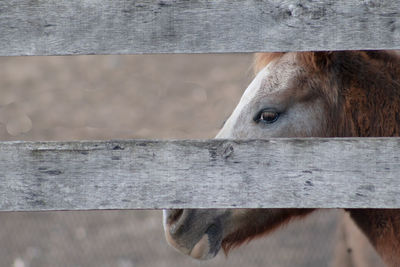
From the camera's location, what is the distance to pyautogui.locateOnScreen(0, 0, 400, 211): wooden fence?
1.96 meters

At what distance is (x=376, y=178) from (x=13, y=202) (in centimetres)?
121

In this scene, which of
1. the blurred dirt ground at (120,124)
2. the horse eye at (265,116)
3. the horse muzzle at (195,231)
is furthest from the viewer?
the blurred dirt ground at (120,124)

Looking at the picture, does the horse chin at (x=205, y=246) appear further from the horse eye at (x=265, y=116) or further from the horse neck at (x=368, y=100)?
the horse neck at (x=368, y=100)

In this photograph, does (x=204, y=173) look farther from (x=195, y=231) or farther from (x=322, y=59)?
(x=322, y=59)

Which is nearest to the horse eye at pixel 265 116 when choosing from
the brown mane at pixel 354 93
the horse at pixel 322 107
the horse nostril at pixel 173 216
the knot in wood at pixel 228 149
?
the horse at pixel 322 107

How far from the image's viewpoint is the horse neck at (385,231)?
282 cm

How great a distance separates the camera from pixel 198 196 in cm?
203

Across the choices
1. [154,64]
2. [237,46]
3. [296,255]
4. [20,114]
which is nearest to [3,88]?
[20,114]

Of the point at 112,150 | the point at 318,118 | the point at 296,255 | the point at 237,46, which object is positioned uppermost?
the point at 237,46

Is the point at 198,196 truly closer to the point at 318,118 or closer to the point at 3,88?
the point at 318,118

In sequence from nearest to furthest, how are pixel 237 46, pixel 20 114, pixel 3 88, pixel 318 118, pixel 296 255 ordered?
pixel 237 46 < pixel 318 118 < pixel 296 255 < pixel 20 114 < pixel 3 88

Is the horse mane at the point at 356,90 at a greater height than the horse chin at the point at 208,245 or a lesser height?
greater

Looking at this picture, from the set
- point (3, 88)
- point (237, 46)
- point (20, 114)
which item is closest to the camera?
point (237, 46)

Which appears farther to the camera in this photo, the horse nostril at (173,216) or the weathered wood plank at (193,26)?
the horse nostril at (173,216)
